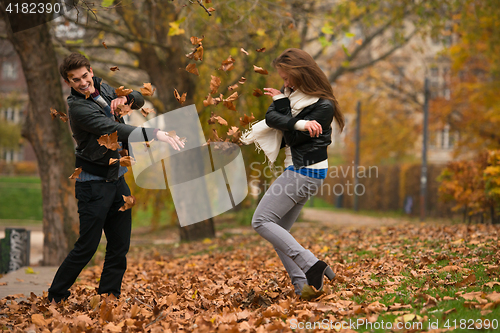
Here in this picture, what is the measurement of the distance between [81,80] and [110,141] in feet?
1.81

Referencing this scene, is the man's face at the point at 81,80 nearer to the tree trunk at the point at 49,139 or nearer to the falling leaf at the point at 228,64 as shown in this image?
the falling leaf at the point at 228,64

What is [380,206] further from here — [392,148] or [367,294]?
[367,294]

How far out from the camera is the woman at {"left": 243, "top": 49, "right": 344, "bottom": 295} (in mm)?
3549

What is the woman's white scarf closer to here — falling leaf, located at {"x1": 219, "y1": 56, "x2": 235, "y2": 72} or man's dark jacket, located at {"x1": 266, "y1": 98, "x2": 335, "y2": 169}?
man's dark jacket, located at {"x1": 266, "y1": 98, "x2": 335, "y2": 169}

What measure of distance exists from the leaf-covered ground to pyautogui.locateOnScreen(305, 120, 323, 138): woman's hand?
3.93 ft

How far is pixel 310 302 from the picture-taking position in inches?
137

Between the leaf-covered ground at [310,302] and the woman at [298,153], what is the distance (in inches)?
11.9

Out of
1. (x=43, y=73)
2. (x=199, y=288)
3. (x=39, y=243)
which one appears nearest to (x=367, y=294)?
(x=199, y=288)

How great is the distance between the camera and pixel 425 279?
13.8 feet

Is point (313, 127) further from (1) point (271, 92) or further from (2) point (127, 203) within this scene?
(2) point (127, 203)

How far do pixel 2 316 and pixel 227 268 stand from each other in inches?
120

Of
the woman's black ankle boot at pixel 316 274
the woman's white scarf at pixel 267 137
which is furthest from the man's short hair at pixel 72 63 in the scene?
the woman's black ankle boot at pixel 316 274

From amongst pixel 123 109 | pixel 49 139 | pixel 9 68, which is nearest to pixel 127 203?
pixel 123 109

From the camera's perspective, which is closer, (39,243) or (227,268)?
(227,268)
